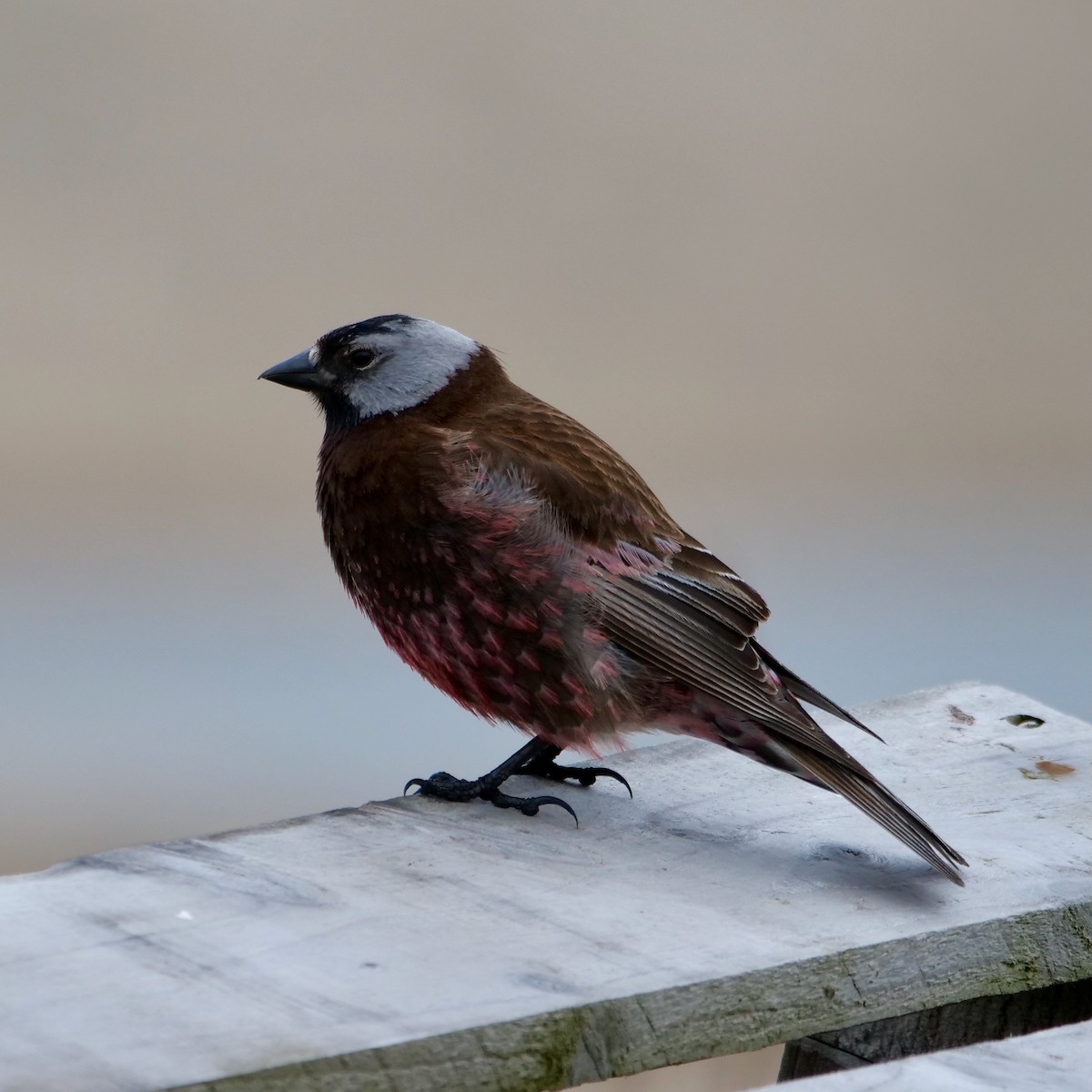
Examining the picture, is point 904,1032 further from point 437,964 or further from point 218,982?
point 218,982

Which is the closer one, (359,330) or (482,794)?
(482,794)

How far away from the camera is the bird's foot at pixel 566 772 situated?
120 inches

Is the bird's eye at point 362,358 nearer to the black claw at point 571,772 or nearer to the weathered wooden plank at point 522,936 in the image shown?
the black claw at point 571,772

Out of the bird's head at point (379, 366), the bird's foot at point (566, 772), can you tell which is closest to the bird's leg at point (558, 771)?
the bird's foot at point (566, 772)

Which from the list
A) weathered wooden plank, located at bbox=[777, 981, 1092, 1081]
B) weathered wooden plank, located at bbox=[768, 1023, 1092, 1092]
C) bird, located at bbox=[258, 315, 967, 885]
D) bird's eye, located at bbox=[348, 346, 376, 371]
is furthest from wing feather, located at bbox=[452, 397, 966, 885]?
weathered wooden plank, located at bbox=[768, 1023, 1092, 1092]

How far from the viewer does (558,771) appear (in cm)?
315

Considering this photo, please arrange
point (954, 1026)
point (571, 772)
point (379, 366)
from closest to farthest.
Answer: point (954, 1026), point (571, 772), point (379, 366)

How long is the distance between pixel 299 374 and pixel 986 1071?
2.21 meters

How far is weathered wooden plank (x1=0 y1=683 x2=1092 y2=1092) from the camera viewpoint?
5.91ft

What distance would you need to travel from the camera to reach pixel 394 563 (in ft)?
10.5

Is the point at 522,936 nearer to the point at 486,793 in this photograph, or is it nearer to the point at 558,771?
the point at 486,793

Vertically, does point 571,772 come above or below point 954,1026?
above

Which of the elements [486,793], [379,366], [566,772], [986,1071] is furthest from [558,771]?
[986,1071]

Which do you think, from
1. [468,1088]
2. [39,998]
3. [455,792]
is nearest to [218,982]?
[39,998]
